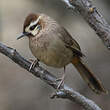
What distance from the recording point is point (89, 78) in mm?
4891

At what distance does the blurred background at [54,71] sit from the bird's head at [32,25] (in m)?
2.82

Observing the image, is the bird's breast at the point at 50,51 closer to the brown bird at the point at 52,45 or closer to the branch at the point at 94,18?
the brown bird at the point at 52,45

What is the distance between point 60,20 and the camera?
29.2 feet

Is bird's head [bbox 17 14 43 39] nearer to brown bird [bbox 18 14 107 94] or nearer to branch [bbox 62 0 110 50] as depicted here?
brown bird [bbox 18 14 107 94]

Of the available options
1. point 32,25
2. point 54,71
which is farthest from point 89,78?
point 54,71

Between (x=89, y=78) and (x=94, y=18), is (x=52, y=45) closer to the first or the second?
(x=89, y=78)

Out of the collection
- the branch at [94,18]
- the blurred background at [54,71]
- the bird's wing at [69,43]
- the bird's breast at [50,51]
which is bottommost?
the blurred background at [54,71]

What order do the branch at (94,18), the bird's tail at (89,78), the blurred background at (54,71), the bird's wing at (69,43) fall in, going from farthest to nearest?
1. the blurred background at (54,71)
2. the bird's wing at (69,43)
3. the bird's tail at (89,78)
4. the branch at (94,18)

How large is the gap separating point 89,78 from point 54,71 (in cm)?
340

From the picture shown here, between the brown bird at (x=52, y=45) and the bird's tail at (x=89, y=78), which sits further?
the brown bird at (x=52, y=45)

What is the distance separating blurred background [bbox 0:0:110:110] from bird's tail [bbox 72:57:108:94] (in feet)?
8.04

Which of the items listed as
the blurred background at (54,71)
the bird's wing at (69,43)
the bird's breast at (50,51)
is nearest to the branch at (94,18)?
the bird's breast at (50,51)

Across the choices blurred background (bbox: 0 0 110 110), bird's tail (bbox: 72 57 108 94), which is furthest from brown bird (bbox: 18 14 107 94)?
blurred background (bbox: 0 0 110 110)

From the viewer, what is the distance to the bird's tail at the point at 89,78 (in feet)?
15.0
